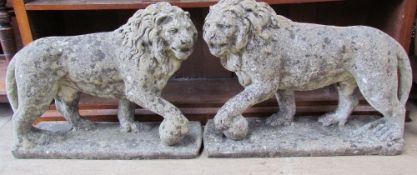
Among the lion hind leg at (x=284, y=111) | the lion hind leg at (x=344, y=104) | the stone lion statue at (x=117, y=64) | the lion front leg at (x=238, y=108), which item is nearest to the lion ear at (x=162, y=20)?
the stone lion statue at (x=117, y=64)

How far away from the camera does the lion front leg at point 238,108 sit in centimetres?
94

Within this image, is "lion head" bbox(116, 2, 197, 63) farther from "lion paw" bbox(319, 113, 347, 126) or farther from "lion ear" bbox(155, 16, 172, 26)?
"lion paw" bbox(319, 113, 347, 126)

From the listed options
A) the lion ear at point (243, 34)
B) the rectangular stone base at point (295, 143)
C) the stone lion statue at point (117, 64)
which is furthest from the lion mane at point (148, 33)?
the rectangular stone base at point (295, 143)

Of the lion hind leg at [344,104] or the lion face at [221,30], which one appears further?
the lion hind leg at [344,104]

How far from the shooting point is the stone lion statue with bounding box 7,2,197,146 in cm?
90

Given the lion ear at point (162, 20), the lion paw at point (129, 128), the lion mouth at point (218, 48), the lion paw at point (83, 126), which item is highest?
the lion ear at point (162, 20)

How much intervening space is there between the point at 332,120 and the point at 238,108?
0.87ft

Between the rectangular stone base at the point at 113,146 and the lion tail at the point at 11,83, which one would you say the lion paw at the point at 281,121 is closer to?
the rectangular stone base at the point at 113,146

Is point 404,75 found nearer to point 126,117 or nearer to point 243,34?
point 243,34

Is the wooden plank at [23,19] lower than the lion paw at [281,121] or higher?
higher

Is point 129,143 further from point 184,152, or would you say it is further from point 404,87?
point 404,87

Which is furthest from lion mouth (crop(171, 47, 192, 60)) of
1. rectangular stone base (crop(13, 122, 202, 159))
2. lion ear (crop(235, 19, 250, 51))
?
rectangular stone base (crop(13, 122, 202, 159))

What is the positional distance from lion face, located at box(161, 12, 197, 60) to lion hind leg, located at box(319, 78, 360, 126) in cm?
39

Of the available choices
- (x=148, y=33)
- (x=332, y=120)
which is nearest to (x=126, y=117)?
(x=148, y=33)
